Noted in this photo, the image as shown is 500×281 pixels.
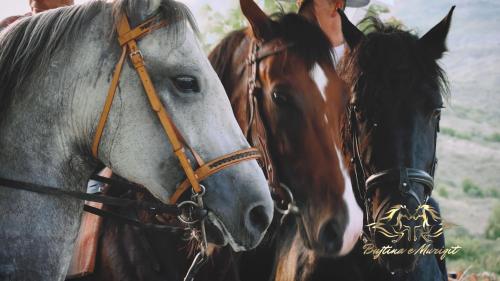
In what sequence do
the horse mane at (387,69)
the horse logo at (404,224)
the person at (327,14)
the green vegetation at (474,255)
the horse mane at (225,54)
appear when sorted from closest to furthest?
the horse logo at (404,224), the horse mane at (387,69), the horse mane at (225,54), the person at (327,14), the green vegetation at (474,255)

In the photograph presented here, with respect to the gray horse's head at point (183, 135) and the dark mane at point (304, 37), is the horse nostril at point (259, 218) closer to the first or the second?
the gray horse's head at point (183, 135)

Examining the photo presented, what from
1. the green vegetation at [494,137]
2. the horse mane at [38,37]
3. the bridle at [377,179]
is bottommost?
the green vegetation at [494,137]

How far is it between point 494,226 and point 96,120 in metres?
4.17

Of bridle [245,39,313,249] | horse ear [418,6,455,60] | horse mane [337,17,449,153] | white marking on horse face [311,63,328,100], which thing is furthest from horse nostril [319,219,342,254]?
horse ear [418,6,455,60]

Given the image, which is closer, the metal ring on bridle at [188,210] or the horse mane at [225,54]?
the metal ring on bridle at [188,210]

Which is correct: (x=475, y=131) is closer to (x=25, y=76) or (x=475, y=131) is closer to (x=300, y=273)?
(x=300, y=273)

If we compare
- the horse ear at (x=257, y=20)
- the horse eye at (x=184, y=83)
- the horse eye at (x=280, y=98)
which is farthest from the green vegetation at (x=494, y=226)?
the horse eye at (x=184, y=83)

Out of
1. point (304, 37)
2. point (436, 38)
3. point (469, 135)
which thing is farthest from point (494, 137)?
point (304, 37)

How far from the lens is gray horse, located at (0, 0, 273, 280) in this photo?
6.80 ft

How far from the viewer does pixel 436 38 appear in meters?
3.08

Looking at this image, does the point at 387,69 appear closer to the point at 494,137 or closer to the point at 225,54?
the point at 225,54

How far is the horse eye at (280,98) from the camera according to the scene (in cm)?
305

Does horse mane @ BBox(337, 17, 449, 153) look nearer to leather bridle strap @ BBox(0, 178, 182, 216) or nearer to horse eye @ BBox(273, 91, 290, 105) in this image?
horse eye @ BBox(273, 91, 290, 105)

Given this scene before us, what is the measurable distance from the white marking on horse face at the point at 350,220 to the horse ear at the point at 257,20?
97cm
